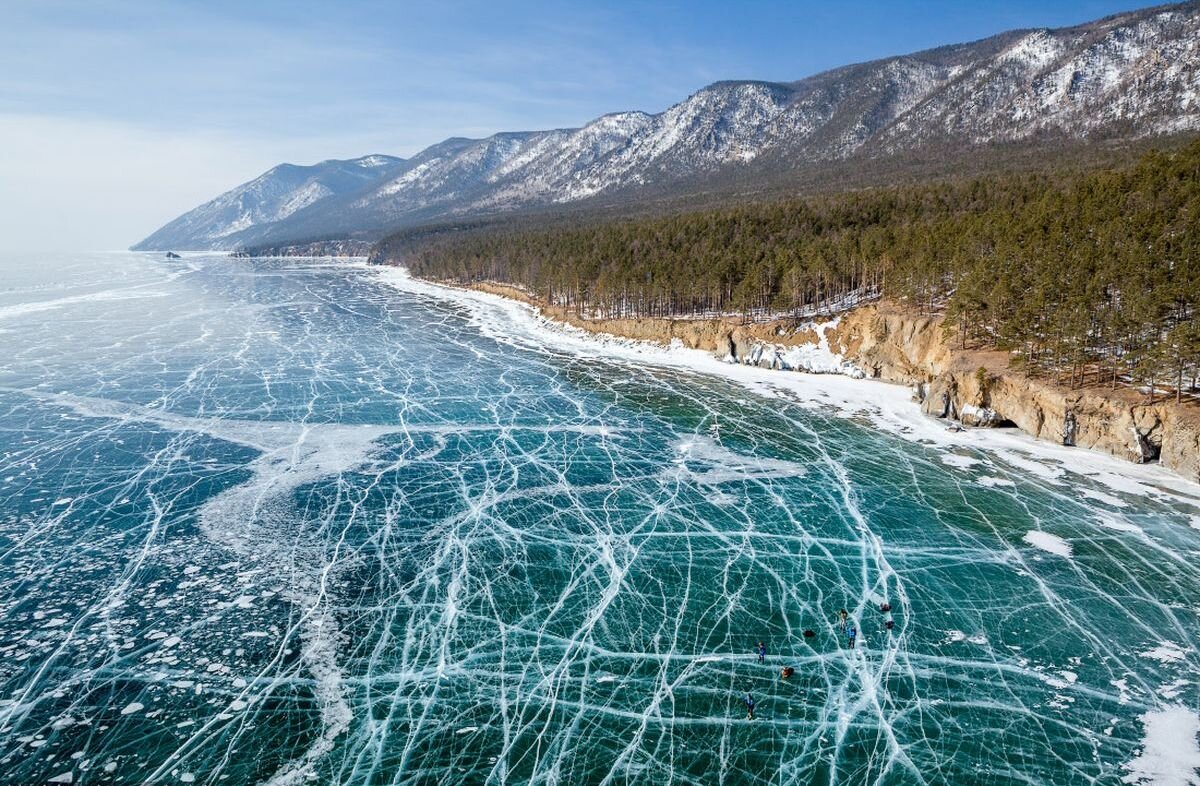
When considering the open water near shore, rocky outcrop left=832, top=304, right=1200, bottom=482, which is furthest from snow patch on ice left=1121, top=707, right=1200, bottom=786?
rocky outcrop left=832, top=304, right=1200, bottom=482

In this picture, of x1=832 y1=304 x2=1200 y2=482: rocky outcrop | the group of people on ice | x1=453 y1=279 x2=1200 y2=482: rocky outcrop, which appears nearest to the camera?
the group of people on ice

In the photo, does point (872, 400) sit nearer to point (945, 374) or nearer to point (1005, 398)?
point (945, 374)

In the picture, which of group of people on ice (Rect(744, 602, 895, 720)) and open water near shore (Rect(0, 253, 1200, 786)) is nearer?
open water near shore (Rect(0, 253, 1200, 786))

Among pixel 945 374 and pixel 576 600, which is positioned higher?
pixel 945 374

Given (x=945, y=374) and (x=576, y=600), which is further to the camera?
(x=945, y=374)

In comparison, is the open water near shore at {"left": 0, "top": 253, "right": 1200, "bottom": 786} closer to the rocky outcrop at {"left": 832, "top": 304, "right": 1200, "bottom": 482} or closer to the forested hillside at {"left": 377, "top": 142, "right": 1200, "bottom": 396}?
the rocky outcrop at {"left": 832, "top": 304, "right": 1200, "bottom": 482}

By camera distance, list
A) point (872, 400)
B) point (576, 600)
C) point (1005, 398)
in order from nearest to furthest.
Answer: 1. point (576, 600)
2. point (1005, 398)
3. point (872, 400)

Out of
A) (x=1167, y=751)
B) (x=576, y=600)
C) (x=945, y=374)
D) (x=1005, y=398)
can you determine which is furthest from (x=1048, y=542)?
(x=576, y=600)

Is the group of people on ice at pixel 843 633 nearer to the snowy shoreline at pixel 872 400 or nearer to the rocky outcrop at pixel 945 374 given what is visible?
the snowy shoreline at pixel 872 400
